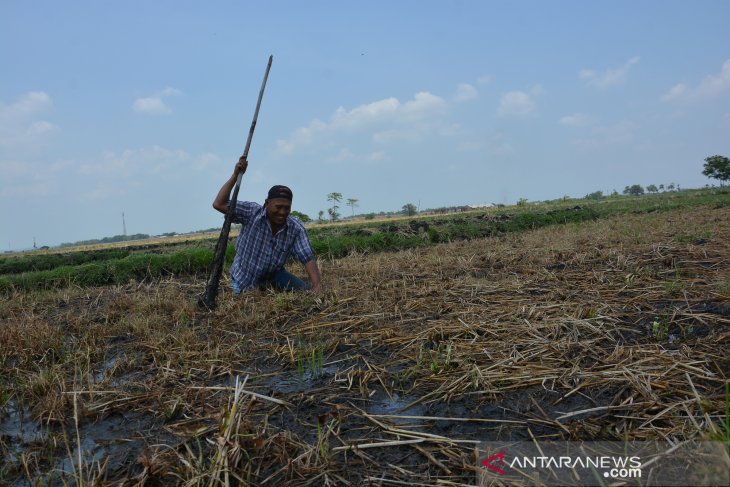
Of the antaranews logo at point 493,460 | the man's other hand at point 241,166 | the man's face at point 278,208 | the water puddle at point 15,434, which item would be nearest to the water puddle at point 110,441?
the water puddle at point 15,434

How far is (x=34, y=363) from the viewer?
3.17 m

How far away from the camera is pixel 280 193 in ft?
15.8

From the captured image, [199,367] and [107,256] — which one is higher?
[107,256]

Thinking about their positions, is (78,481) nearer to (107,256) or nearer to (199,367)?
(199,367)

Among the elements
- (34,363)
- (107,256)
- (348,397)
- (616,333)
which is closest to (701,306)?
(616,333)

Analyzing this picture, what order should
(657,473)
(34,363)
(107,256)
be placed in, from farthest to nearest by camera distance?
(107,256)
(34,363)
(657,473)

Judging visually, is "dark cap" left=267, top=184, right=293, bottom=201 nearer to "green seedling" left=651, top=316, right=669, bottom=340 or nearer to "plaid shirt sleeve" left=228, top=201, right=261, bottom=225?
"plaid shirt sleeve" left=228, top=201, right=261, bottom=225

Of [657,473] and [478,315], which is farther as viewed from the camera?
[478,315]

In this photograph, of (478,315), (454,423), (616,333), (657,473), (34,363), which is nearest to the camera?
(657,473)

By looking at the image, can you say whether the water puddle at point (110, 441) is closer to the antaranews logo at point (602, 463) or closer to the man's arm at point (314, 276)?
the antaranews logo at point (602, 463)

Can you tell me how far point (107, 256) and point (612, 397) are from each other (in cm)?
1513

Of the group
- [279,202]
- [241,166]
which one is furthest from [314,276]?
[241,166]

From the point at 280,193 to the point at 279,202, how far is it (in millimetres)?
92

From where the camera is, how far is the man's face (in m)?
4.80
